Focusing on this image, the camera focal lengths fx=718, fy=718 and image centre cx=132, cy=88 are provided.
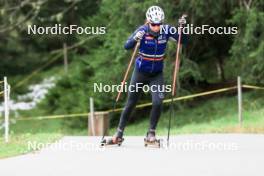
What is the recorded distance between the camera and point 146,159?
373 inches

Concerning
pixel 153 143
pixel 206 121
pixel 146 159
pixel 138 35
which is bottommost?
pixel 146 159

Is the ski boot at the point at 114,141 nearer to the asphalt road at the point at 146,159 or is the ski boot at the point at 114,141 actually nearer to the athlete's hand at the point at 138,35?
the asphalt road at the point at 146,159

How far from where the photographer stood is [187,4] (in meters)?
19.3

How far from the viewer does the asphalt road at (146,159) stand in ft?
28.1

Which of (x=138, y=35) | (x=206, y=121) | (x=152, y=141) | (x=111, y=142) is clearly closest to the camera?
(x=138, y=35)

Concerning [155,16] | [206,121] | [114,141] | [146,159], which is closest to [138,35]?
[155,16]

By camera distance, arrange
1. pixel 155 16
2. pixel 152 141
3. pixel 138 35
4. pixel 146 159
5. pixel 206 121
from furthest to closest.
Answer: pixel 206 121
pixel 152 141
pixel 155 16
pixel 138 35
pixel 146 159

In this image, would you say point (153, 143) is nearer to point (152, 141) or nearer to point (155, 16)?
point (152, 141)

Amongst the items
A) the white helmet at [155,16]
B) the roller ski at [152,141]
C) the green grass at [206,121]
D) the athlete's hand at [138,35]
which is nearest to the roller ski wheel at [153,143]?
the roller ski at [152,141]

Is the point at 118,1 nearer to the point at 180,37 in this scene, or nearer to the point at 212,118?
the point at 212,118

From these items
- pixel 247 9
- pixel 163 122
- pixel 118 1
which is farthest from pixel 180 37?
pixel 163 122

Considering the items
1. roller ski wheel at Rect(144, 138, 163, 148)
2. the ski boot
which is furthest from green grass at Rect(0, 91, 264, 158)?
roller ski wheel at Rect(144, 138, 163, 148)

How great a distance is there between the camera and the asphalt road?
8555mm

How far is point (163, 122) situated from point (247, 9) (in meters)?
4.79
